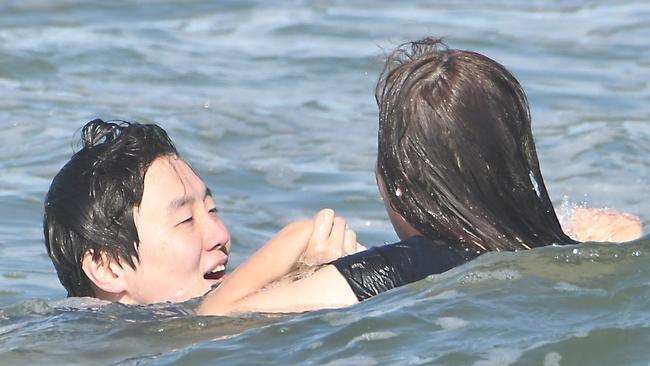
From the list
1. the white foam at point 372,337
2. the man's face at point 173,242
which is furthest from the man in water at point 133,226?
the white foam at point 372,337

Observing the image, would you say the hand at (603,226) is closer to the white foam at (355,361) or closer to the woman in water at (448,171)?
the woman in water at (448,171)

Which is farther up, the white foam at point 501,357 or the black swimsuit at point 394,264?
the black swimsuit at point 394,264

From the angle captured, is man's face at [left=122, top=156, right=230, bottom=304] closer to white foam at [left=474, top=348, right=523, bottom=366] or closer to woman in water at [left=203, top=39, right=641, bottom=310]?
woman in water at [left=203, top=39, right=641, bottom=310]

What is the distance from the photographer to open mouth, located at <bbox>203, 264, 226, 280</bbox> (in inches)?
205

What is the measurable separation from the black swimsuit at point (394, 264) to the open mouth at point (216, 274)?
1.00 metres

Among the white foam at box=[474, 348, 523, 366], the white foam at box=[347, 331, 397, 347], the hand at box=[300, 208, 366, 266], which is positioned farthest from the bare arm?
the white foam at box=[474, 348, 523, 366]

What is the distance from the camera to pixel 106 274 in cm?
514

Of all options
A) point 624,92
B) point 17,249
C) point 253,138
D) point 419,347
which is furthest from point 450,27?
point 419,347

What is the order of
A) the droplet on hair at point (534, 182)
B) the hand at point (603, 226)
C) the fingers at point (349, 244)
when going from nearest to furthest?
the droplet on hair at point (534, 182) → the fingers at point (349, 244) → the hand at point (603, 226)

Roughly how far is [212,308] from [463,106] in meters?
1.03

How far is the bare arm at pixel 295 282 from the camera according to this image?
4.29 metres

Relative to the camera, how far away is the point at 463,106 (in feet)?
14.0

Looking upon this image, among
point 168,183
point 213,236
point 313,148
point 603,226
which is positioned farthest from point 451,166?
point 313,148

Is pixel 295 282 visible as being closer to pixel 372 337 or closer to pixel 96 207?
pixel 372 337
